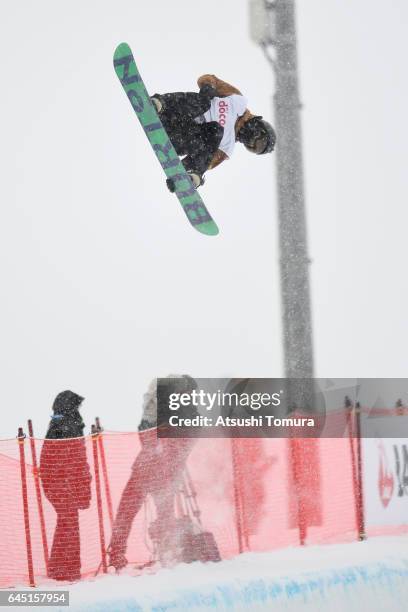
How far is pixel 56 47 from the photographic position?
1339 inches

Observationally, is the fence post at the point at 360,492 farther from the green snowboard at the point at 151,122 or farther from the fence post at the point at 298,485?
the green snowboard at the point at 151,122

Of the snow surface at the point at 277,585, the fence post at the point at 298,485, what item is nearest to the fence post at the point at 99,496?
the snow surface at the point at 277,585

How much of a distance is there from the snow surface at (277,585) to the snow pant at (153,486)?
281mm

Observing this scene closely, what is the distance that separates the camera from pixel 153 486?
18.1ft

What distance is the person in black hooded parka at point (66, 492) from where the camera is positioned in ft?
17.1

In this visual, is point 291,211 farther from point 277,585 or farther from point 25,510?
point 25,510

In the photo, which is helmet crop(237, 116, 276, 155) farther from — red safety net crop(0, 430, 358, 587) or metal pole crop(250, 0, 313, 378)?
red safety net crop(0, 430, 358, 587)

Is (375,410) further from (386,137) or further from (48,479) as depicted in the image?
(386,137)

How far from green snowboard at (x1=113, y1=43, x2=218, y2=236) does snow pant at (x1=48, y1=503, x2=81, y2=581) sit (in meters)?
2.79

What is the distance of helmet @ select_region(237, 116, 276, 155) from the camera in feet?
22.4

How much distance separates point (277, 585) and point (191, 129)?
3418 millimetres

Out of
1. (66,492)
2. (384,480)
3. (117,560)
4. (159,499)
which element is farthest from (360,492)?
(66,492)

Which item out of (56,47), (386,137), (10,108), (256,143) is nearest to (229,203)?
(386,137)

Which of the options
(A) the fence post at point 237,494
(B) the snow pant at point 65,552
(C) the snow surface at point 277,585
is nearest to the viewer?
(C) the snow surface at point 277,585
